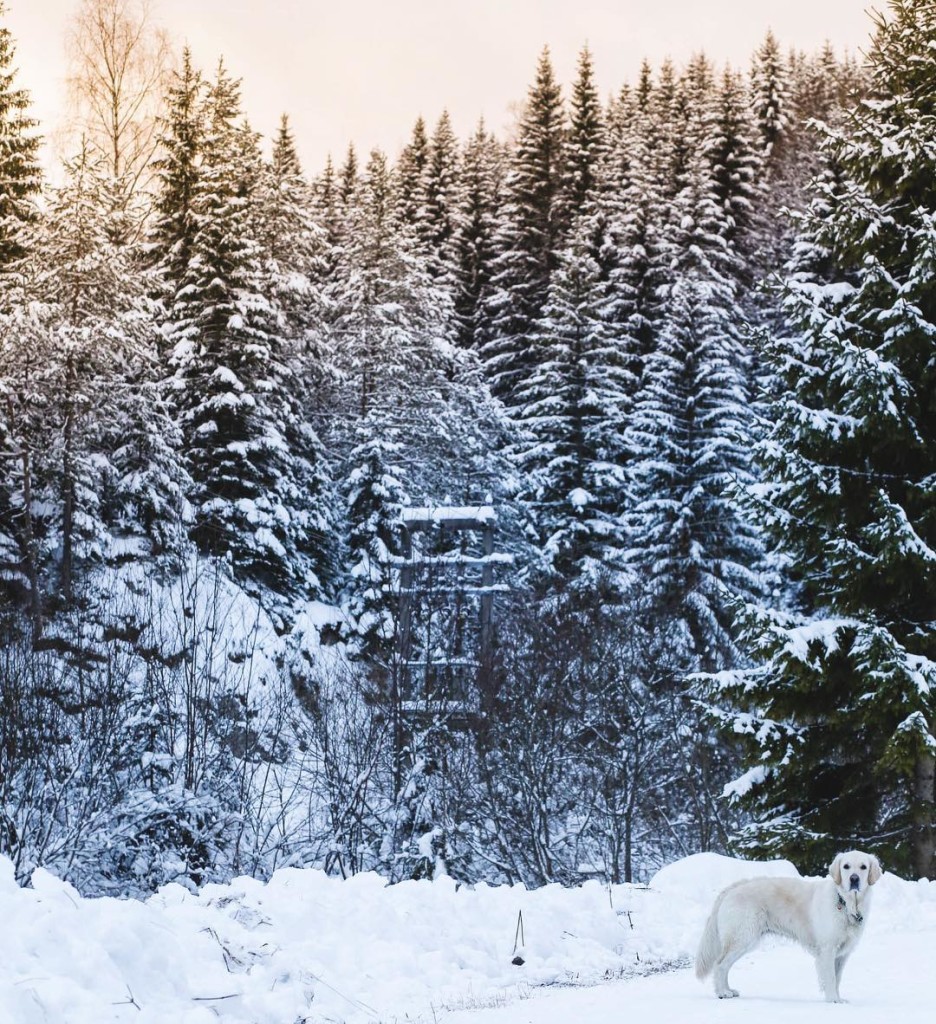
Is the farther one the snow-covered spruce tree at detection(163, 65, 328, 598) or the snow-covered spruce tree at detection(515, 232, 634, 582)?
the snow-covered spruce tree at detection(515, 232, 634, 582)

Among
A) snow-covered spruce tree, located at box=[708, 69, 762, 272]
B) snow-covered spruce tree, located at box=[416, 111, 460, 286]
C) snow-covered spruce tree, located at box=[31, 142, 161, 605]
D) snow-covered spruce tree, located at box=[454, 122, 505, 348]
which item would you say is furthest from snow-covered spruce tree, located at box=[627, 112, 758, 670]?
snow-covered spruce tree, located at box=[31, 142, 161, 605]

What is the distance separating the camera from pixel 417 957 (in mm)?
8117

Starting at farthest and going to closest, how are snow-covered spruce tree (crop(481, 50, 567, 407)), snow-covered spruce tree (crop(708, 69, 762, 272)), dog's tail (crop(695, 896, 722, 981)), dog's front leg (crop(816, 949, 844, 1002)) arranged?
snow-covered spruce tree (crop(481, 50, 567, 407)) → snow-covered spruce tree (crop(708, 69, 762, 272)) → dog's tail (crop(695, 896, 722, 981)) → dog's front leg (crop(816, 949, 844, 1002))

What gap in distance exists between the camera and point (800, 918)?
7.52 metres

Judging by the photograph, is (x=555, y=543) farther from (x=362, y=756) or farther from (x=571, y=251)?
(x=362, y=756)

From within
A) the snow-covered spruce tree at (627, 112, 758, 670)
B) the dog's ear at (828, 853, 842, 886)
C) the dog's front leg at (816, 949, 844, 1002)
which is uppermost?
the snow-covered spruce tree at (627, 112, 758, 670)

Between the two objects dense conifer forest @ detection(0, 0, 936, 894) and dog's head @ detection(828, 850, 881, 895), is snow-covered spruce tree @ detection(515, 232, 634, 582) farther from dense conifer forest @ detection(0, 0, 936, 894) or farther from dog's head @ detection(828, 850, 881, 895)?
dog's head @ detection(828, 850, 881, 895)

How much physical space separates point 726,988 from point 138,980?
355 cm

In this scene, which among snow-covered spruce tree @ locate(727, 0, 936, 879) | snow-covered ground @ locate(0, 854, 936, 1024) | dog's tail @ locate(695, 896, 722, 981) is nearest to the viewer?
snow-covered ground @ locate(0, 854, 936, 1024)

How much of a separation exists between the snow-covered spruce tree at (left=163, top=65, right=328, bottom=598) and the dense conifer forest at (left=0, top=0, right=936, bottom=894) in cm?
14

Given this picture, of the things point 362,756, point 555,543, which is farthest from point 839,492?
point 555,543

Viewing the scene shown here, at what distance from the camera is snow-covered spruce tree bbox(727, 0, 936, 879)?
1413 cm

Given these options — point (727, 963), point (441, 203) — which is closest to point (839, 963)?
point (727, 963)

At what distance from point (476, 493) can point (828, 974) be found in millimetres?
30407
